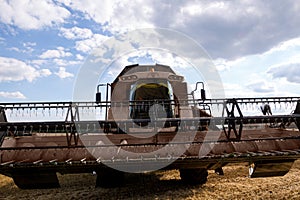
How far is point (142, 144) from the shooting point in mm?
4633

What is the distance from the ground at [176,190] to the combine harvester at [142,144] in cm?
40

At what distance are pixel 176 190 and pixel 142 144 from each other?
169 cm

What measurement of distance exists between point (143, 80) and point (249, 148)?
3470 millimetres

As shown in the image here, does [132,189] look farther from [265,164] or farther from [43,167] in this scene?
[265,164]

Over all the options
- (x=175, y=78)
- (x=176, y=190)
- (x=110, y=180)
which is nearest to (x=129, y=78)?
(x=175, y=78)

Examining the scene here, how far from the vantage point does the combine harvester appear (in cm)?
429

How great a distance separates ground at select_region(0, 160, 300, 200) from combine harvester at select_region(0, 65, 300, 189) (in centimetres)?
40

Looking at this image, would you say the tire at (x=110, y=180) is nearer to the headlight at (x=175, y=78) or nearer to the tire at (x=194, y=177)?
the tire at (x=194, y=177)

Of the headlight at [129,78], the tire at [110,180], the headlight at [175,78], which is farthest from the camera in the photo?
the headlight at [175,78]

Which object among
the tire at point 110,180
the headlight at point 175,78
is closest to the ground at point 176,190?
the tire at point 110,180

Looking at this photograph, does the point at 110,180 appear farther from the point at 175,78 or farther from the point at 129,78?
the point at 175,78

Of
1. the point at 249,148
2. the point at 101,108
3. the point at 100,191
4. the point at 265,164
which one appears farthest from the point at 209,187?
the point at 101,108

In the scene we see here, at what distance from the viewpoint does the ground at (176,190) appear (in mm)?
5242

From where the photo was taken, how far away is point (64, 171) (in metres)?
4.42
